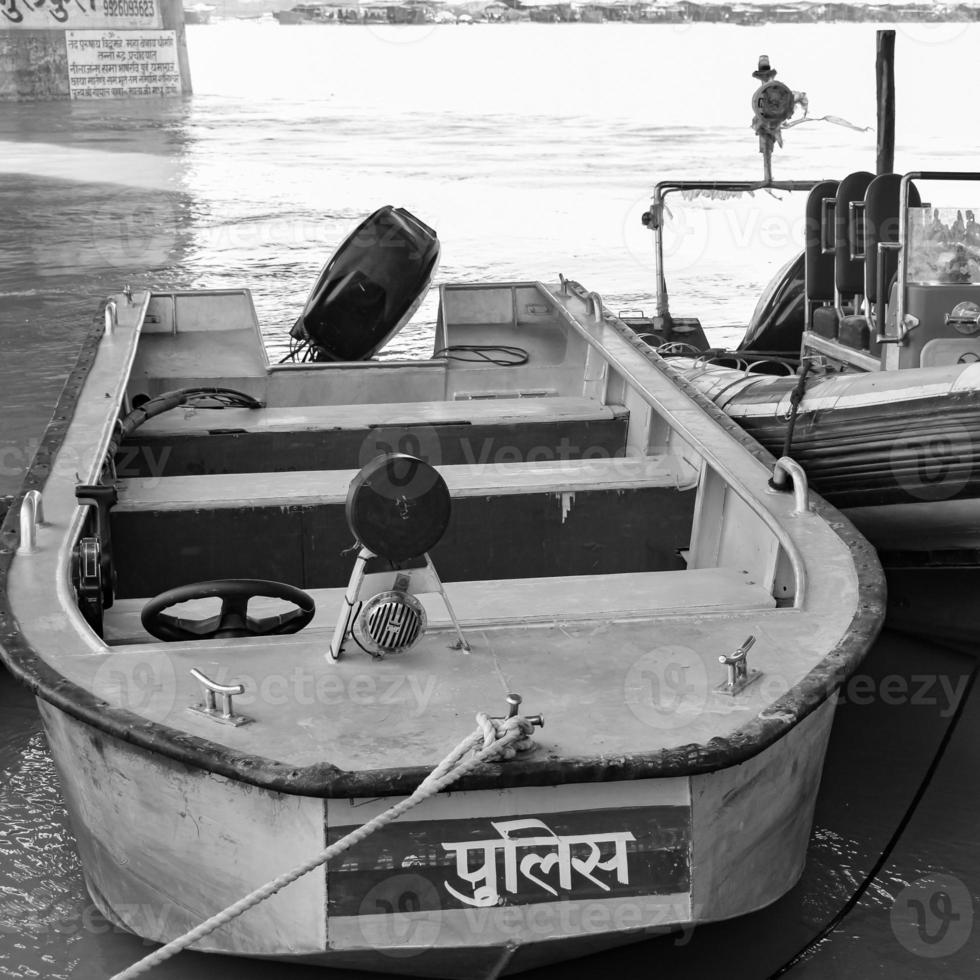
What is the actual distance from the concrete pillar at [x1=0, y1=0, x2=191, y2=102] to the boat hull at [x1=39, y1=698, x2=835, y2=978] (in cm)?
2728

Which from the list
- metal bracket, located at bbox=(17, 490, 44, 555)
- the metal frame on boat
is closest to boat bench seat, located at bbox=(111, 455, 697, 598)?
the metal frame on boat

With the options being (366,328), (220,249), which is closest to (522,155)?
(220,249)

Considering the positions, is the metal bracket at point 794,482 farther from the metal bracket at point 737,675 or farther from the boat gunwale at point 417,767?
the metal bracket at point 737,675

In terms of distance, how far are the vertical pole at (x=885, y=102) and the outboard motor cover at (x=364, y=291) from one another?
3.19 metres

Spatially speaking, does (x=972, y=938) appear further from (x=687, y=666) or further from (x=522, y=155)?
(x=522, y=155)

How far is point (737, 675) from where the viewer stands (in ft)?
9.40

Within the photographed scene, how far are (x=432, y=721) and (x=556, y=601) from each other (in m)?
0.94

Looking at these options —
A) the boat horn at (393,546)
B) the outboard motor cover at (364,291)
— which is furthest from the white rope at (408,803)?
the outboard motor cover at (364,291)

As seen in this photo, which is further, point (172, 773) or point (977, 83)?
point (977, 83)

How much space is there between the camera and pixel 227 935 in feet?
9.20

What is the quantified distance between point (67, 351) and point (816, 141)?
635 inches

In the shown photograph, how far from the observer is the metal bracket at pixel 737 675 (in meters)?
2.85

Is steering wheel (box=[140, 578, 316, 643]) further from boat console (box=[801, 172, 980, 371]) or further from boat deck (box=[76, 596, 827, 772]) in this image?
boat console (box=[801, 172, 980, 371])

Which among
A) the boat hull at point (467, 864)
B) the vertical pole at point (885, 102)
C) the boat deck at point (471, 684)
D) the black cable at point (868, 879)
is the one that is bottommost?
the black cable at point (868, 879)
